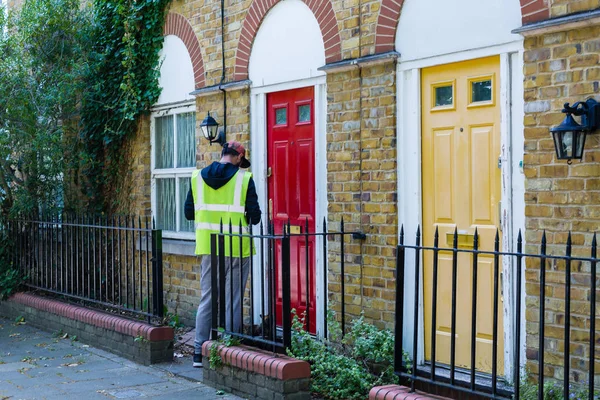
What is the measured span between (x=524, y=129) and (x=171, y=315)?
540cm

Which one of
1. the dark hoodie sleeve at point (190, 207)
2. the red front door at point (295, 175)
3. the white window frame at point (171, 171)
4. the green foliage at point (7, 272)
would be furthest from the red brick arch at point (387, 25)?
the green foliage at point (7, 272)

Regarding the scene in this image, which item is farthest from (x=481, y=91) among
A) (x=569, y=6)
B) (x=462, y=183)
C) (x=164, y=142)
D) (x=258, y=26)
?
(x=164, y=142)

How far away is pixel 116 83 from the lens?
10.3 m

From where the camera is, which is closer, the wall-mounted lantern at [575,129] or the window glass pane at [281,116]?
the wall-mounted lantern at [575,129]

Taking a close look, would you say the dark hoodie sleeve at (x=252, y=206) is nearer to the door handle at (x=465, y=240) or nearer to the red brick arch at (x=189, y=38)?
the door handle at (x=465, y=240)

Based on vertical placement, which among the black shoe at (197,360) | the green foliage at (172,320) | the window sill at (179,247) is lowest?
the black shoe at (197,360)

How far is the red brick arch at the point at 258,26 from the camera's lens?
7.29 metres

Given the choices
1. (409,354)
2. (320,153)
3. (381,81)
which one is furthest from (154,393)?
(381,81)

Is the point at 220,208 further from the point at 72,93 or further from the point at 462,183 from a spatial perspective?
the point at 72,93

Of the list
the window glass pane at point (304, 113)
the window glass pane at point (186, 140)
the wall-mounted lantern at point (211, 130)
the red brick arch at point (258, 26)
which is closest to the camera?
the red brick arch at point (258, 26)

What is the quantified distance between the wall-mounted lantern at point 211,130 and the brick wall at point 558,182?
4.05 metres

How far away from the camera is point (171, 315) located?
378 inches

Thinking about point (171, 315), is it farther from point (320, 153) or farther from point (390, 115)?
point (390, 115)

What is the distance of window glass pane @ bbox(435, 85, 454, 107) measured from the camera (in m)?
6.32
